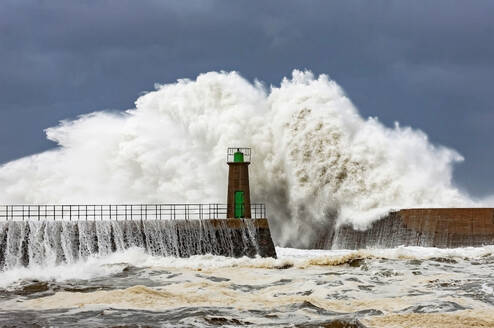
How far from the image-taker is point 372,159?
33.3 meters

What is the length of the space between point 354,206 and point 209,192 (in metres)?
6.76

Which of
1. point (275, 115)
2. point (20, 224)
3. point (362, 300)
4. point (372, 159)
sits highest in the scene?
point (275, 115)

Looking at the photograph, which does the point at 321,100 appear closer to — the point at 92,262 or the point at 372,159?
the point at 372,159

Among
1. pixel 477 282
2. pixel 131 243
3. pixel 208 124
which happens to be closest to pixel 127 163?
pixel 208 124

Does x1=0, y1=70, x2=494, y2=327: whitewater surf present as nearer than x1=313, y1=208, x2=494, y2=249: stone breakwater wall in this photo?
Yes

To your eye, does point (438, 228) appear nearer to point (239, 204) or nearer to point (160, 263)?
point (239, 204)

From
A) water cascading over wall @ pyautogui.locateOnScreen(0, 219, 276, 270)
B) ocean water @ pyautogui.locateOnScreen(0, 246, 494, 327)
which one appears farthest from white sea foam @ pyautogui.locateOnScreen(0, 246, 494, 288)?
water cascading over wall @ pyautogui.locateOnScreen(0, 219, 276, 270)

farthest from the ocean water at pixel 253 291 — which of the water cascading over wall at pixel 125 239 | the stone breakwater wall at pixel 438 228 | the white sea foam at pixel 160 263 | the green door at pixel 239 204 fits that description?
the green door at pixel 239 204

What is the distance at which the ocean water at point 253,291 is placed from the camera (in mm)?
13445

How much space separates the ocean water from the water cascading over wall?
35cm

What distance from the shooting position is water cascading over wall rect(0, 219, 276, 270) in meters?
21.7

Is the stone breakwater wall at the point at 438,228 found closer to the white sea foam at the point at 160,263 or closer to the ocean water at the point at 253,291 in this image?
the white sea foam at the point at 160,263

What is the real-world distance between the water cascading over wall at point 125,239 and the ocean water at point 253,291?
35cm

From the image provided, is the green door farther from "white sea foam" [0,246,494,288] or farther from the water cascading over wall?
"white sea foam" [0,246,494,288]
